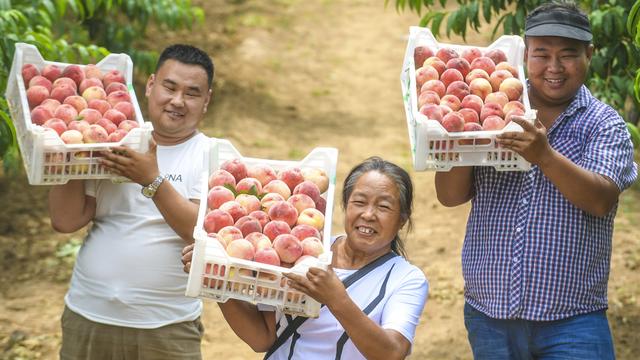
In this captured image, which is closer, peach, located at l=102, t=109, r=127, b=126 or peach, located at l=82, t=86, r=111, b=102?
peach, located at l=102, t=109, r=127, b=126

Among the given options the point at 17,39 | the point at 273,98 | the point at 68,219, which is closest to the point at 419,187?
the point at 273,98

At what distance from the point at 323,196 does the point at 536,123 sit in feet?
2.29

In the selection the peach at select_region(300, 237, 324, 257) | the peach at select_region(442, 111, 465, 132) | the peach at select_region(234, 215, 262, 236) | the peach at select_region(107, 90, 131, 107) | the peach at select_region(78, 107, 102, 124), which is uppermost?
the peach at select_region(442, 111, 465, 132)

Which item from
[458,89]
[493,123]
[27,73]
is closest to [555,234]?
[493,123]

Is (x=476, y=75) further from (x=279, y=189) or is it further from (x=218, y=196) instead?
(x=218, y=196)

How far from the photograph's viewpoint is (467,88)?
295 centimetres

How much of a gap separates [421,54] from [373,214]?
59 cm

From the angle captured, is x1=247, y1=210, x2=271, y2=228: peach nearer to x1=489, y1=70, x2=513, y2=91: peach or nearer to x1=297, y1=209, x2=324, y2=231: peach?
x1=297, y1=209, x2=324, y2=231: peach

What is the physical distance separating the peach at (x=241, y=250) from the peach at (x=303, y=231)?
15 cm

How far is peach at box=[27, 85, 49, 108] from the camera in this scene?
3102mm

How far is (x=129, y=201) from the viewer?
3357mm

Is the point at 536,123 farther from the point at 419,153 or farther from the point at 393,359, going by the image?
the point at 393,359

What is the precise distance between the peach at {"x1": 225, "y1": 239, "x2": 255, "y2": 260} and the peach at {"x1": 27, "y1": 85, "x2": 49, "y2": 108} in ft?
3.13

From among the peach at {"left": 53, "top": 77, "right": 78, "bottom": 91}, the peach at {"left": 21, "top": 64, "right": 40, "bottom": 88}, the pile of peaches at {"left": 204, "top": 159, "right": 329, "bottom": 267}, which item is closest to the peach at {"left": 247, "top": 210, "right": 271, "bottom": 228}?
the pile of peaches at {"left": 204, "top": 159, "right": 329, "bottom": 267}
